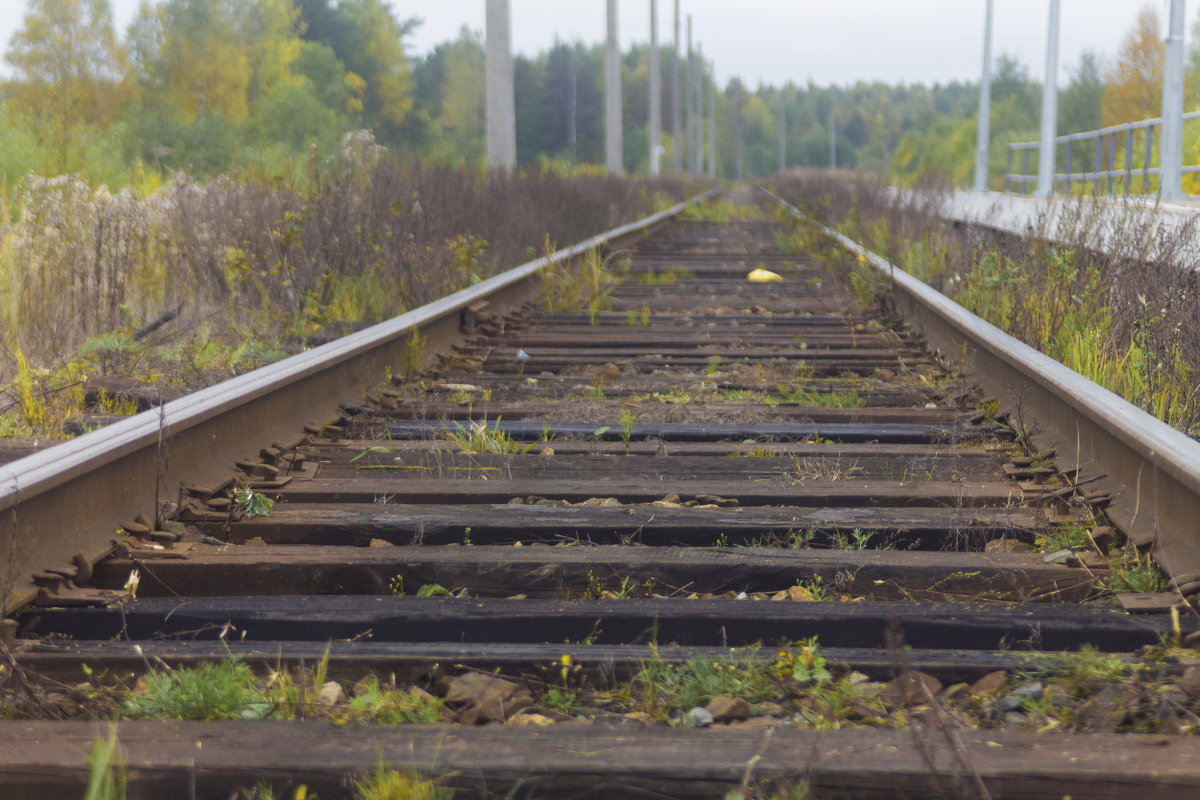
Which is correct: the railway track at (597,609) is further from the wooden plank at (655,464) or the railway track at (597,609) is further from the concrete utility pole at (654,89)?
the concrete utility pole at (654,89)

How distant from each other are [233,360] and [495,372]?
3.93 ft

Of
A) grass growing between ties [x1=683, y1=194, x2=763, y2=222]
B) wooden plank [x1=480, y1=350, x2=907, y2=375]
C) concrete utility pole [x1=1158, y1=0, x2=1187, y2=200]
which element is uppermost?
concrete utility pole [x1=1158, y1=0, x2=1187, y2=200]

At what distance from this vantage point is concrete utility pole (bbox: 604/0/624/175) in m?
27.0

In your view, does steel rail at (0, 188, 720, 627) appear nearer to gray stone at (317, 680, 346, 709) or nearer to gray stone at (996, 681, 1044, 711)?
gray stone at (317, 680, 346, 709)

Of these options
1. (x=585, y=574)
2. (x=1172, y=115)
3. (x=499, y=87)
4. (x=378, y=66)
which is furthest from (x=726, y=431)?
(x=378, y=66)

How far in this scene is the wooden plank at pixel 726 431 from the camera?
3662 mm

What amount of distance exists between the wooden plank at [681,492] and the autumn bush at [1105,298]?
88cm

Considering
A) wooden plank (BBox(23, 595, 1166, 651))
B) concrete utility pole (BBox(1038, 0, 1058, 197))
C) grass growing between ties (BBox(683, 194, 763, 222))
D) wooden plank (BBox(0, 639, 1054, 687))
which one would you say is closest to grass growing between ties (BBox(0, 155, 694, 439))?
wooden plank (BBox(23, 595, 1166, 651))

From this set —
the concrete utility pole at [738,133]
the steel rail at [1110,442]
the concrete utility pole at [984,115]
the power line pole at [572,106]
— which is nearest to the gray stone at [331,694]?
the steel rail at [1110,442]

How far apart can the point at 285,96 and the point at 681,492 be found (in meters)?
44.6

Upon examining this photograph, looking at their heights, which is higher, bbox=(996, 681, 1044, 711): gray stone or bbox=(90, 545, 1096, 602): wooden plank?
bbox=(90, 545, 1096, 602): wooden plank

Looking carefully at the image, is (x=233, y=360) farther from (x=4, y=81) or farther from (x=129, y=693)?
(x=4, y=81)

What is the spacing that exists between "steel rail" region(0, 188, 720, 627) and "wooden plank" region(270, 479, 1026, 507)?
281 millimetres

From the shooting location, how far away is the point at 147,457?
8.84ft
